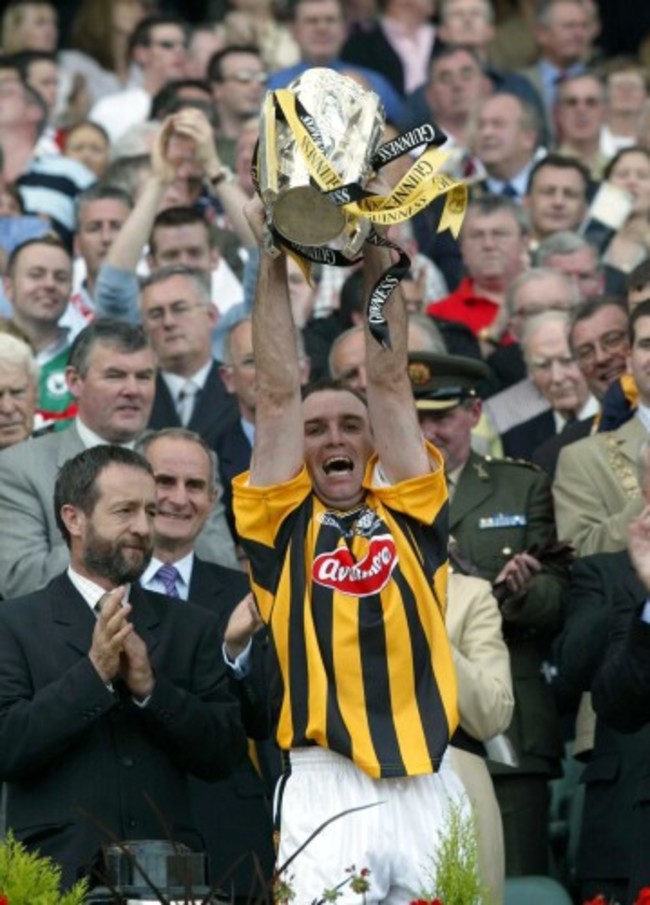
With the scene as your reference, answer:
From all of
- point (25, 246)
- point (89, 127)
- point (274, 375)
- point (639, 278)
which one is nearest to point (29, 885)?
point (274, 375)

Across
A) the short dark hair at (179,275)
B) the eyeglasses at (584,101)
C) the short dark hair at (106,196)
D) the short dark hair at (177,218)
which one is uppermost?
the eyeglasses at (584,101)

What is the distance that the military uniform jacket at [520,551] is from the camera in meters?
10.5

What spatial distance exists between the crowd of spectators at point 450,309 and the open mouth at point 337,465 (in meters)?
0.66

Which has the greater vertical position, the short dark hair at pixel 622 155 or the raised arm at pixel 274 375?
the short dark hair at pixel 622 155

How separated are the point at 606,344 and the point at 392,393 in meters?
4.09

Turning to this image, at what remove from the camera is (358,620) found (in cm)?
840

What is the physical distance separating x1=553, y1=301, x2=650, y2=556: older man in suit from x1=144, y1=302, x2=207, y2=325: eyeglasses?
8.82ft

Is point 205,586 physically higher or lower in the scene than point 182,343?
lower

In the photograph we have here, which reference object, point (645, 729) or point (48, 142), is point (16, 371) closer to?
point (645, 729)

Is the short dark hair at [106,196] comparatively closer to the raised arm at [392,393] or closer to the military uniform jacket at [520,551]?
the military uniform jacket at [520,551]

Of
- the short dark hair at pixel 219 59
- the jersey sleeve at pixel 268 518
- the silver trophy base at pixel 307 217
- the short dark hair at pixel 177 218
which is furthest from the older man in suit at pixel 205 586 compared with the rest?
the short dark hair at pixel 219 59

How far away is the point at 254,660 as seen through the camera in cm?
938

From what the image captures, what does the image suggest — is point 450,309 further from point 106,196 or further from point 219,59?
point 219,59

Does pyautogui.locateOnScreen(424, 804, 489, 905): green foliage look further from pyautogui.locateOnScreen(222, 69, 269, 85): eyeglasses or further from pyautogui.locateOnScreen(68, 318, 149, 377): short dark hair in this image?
pyautogui.locateOnScreen(222, 69, 269, 85): eyeglasses
